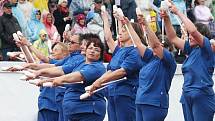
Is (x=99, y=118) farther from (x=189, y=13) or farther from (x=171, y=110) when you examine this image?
(x=189, y=13)

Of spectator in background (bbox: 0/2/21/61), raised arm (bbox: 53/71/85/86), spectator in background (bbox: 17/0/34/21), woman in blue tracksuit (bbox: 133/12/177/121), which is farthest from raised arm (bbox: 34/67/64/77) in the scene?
spectator in background (bbox: 17/0/34/21)

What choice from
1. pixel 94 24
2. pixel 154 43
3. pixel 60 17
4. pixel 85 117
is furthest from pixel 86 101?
pixel 60 17

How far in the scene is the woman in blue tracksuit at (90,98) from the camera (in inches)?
363

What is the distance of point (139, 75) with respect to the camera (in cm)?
938

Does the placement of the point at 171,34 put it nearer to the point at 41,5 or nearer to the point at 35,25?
the point at 35,25

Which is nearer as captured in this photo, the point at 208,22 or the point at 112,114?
the point at 112,114

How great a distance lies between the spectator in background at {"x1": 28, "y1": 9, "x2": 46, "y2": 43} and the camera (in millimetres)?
13641

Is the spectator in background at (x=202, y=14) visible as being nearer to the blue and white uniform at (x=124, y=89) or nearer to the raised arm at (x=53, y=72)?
the blue and white uniform at (x=124, y=89)

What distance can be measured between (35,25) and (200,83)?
5262 millimetres

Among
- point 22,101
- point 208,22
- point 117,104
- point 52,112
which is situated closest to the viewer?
point 117,104

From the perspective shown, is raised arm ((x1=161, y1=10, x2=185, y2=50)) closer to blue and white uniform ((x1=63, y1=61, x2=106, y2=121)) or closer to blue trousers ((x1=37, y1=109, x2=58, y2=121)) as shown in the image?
blue and white uniform ((x1=63, y1=61, x2=106, y2=121))

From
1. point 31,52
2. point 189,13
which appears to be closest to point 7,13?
point 31,52

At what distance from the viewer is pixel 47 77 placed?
381 inches

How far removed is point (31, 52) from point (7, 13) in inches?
97.8
